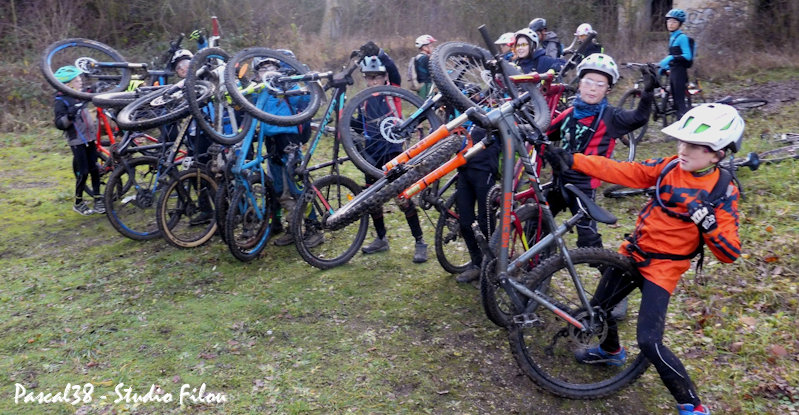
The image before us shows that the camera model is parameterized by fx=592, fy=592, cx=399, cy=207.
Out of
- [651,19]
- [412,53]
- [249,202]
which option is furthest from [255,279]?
[651,19]

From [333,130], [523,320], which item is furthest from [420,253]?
[523,320]

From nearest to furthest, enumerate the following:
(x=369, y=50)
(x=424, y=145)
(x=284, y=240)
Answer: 1. (x=424, y=145)
2. (x=369, y=50)
3. (x=284, y=240)

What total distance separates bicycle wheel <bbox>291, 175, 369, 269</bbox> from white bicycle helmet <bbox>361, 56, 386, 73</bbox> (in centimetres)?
101

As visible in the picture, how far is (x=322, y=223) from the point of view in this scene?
4949 millimetres

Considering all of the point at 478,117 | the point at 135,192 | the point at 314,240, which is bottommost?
the point at 314,240

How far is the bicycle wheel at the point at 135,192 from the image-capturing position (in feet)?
19.8

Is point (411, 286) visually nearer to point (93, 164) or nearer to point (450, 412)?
point (450, 412)

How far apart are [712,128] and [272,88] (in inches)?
147

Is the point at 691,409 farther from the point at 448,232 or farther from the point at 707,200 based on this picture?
the point at 448,232

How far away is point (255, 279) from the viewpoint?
5.21 m

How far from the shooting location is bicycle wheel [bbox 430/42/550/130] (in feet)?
12.6

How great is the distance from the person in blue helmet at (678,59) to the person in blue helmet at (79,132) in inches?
292

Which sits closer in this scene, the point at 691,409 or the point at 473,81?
the point at 691,409

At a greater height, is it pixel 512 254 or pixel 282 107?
pixel 282 107
